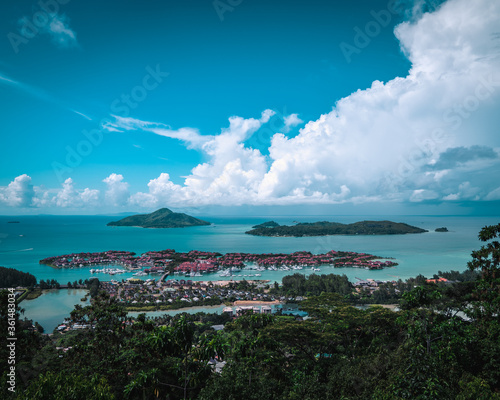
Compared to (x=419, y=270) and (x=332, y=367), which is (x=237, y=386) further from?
(x=419, y=270)

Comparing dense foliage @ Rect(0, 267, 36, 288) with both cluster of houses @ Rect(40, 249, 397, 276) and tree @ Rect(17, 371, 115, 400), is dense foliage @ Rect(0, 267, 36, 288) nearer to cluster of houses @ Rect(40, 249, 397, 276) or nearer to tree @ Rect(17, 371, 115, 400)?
cluster of houses @ Rect(40, 249, 397, 276)

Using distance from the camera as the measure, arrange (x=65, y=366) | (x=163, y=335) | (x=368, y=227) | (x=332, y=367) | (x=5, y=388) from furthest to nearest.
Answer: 1. (x=368, y=227)
2. (x=332, y=367)
3. (x=65, y=366)
4. (x=163, y=335)
5. (x=5, y=388)

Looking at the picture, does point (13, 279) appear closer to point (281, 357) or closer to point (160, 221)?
→ point (281, 357)

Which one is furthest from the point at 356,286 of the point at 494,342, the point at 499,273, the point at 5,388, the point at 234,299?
the point at 5,388

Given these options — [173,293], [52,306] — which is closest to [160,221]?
[173,293]

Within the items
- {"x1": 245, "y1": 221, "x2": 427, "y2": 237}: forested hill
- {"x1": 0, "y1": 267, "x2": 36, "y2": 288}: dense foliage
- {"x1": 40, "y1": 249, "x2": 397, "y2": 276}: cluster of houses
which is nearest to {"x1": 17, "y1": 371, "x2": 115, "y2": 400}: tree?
{"x1": 0, "y1": 267, "x2": 36, "y2": 288}: dense foliage

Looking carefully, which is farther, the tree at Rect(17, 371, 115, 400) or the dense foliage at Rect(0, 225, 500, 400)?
the dense foliage at Rect(0, 225, 500, 400)
